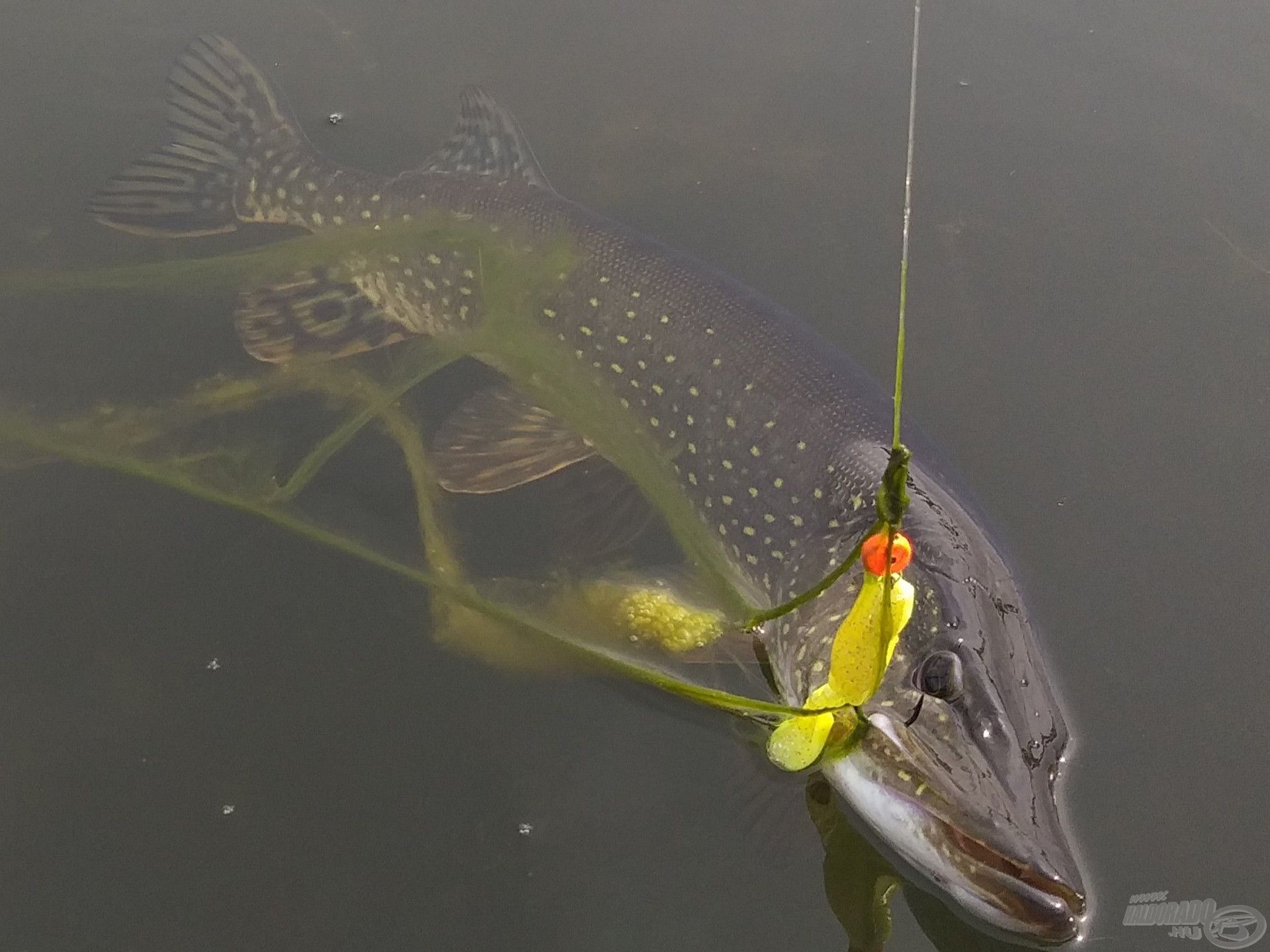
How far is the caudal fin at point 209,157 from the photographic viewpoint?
3176 millimetres

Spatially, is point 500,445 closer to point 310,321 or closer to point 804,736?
point 310,321

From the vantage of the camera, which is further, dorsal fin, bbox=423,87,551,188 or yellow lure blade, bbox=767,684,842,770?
dorsal fin, bbox=423,87,551,188

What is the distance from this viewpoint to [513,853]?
80.4 inches

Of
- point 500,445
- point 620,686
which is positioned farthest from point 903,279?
point 500,445

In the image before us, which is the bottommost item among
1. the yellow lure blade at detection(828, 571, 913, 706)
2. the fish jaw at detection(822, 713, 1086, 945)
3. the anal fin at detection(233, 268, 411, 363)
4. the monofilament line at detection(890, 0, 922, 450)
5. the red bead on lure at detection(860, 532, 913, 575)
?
the fish jaw at detection(822, 713, 1086, 945)

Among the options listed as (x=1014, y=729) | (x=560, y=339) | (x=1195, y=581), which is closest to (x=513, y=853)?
(x=1014, y=729)

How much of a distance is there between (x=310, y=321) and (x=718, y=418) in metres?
1.26

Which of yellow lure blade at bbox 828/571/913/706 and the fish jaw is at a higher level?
yellow lure blade at bbox 828/571/913/706

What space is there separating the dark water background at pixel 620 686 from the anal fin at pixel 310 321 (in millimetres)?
101

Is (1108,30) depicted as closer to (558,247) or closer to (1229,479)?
(1229,479)

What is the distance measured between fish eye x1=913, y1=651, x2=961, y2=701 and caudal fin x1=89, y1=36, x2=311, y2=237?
231cm

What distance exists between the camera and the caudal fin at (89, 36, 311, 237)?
318 centimetres

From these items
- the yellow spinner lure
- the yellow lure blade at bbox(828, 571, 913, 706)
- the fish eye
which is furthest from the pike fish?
the yellow lure blade at bbox(828, 571, 913, 706)

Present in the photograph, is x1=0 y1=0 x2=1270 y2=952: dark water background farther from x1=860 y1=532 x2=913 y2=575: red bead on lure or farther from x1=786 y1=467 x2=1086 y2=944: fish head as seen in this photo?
x1=860 y1=532 x2=913 y2=575: red bead on lure
